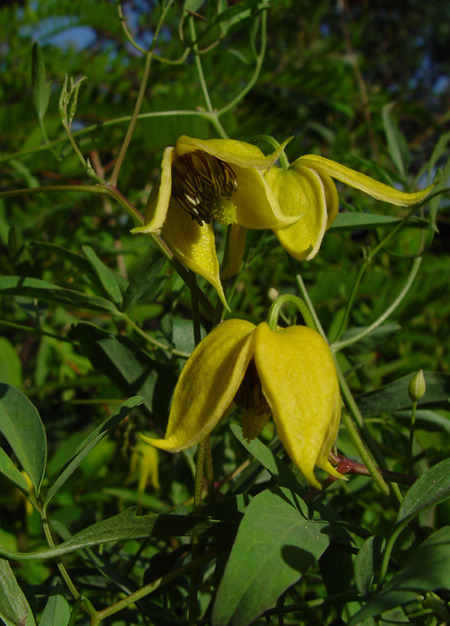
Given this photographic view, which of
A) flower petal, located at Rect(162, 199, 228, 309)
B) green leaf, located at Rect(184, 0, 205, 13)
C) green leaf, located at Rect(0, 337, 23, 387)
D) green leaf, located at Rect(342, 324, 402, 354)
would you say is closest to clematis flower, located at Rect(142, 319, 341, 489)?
flower petal, located at Rect(162, 199, 228, 309)

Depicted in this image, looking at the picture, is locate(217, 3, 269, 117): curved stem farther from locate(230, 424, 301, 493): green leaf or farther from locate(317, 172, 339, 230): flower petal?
locate(230, 424, 301, 493): green leaf

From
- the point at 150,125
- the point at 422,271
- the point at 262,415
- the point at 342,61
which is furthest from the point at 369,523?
the point at 342,61

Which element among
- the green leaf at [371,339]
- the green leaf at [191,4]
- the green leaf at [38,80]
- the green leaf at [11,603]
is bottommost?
the green leaf at [371,339]

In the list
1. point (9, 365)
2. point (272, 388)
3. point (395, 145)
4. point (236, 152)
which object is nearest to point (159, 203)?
point (236, 152)

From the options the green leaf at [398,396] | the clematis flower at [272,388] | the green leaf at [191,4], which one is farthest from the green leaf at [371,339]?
the green leaf at [191,4]

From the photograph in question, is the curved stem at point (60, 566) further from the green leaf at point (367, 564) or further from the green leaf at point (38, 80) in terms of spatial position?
the green leaf at point (38, 80)

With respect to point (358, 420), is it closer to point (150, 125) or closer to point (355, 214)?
point (355, 214)

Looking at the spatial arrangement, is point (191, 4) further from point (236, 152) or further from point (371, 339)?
point (371, 339)
